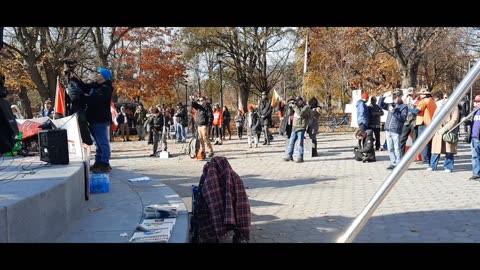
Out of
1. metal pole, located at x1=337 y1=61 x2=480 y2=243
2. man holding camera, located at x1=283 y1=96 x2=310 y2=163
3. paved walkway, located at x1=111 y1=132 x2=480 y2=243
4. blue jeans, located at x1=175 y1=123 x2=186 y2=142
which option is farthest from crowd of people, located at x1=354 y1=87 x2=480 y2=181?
blue jeans, located at x1=175 y1=123 x2=186 y2=142

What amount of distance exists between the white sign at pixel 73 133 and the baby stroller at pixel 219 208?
262 cm

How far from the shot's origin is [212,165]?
15.1 ft

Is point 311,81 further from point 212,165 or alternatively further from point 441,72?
point 212,165

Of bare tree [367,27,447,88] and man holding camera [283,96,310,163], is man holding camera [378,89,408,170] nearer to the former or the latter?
man holding camera [283,96,310,163]

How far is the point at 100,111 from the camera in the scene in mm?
7258

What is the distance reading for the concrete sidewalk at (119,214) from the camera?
13.7ft

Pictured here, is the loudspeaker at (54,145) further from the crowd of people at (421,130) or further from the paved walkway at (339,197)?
the crowd of people at (421,130)

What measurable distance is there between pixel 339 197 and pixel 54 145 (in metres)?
4.72

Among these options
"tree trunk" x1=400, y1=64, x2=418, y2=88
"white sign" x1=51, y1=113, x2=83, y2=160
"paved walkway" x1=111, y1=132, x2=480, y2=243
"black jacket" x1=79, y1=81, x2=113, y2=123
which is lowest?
"paved walkway" x1=111, y1=132, x2=480, y2=243

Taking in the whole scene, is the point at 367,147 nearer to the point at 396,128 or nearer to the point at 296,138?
the point at 396,128

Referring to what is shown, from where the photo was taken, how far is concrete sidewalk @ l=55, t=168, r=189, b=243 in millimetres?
4180

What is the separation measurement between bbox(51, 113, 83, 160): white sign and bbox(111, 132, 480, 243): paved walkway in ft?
6.51
